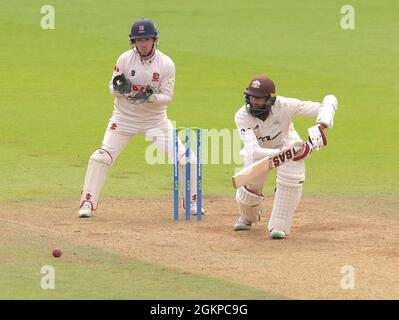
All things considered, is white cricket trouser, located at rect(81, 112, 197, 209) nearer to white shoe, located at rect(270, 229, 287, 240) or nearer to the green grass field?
the green grass field

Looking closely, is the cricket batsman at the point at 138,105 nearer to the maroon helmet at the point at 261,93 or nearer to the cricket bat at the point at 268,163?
the maroon helmet at the point at 261,93

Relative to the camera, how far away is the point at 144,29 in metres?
12.8

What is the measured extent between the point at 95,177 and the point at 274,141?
1907mm

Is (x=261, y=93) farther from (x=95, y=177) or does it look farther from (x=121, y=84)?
(x=95, y=177)

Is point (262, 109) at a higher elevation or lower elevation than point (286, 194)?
higher

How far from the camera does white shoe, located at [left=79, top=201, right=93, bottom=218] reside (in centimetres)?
1280

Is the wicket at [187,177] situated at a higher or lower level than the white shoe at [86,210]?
higher

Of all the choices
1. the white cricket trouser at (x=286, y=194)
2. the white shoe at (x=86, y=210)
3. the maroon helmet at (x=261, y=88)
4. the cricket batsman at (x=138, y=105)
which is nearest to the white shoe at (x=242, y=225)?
the white cricket trouser at (x=286, y=194)

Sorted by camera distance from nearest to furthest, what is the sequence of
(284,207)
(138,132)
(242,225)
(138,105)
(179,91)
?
1. (284,207)
2. (242,225)
3. (138,105)
4. (138,132)
5. (179,91)

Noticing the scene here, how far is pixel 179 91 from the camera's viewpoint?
71.7ft

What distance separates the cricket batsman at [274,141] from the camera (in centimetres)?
1170

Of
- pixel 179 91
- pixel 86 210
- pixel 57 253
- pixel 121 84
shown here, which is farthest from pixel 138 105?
pixel 179 91

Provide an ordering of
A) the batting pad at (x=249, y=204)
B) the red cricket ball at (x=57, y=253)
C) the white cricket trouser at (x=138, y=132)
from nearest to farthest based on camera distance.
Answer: the red cricket ball at (x=57, y=253)
the batting pad at (x=249, y=204)
the white cricket trouser at (x=138, y=132)

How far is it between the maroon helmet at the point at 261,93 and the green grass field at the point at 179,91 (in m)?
1.95
